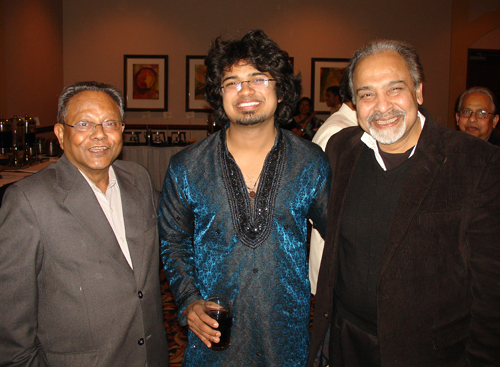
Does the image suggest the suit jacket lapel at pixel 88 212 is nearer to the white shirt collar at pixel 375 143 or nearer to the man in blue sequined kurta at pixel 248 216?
the man in blue sequined kurta at pixel 248 216

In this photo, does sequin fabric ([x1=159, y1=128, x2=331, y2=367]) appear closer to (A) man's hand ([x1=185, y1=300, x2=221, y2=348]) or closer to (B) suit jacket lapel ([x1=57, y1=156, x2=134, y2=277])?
(A) man's hand ([x1=185, y1=300, x2=221, y2=348])

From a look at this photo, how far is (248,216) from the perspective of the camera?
64.4 inches

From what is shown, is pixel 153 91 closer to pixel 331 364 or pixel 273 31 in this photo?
pixel 273 31

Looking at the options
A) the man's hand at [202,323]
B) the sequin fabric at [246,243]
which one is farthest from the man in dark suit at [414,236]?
the man's hand at [202,323]

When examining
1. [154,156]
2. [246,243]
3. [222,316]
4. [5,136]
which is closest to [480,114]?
[246,243]

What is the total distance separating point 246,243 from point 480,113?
8.81 ft

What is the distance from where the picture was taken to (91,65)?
26.5 ft

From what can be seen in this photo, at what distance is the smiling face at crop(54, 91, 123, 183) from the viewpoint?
4.99 feet

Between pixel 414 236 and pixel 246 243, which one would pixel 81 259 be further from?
pixel 414 236

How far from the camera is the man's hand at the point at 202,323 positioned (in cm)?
138

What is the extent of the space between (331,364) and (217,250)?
798mm

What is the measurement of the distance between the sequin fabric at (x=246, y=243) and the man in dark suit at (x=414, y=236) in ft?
0.55

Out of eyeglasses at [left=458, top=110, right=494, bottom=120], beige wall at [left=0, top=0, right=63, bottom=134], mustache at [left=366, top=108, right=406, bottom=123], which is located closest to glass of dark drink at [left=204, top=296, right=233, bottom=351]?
mustache at [left=366, top=108, right=406, bottom=123]

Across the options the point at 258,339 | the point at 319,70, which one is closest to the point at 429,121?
the point at 258,339
